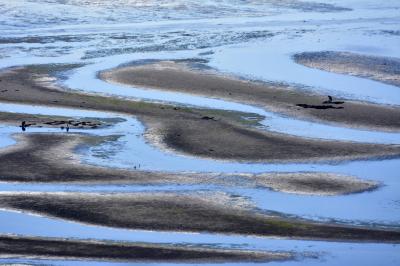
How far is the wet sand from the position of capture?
21406mm

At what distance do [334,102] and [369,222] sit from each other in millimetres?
11218

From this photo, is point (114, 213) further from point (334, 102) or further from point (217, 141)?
point (334, 102)

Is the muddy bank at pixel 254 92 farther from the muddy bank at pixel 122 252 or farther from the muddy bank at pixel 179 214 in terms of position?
the muddy bank at pixel 122 252

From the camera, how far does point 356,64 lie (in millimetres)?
33719

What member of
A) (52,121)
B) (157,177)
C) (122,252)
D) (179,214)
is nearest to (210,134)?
(157,177)

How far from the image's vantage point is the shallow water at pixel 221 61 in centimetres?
1603

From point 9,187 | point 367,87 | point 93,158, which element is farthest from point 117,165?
point 367,87

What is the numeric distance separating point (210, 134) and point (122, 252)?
29.2 ft

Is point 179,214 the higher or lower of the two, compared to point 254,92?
higher

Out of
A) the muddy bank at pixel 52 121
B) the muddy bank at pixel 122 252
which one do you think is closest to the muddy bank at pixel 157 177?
the muddy bank at pixel 52 121

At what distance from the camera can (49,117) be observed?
25281 mm

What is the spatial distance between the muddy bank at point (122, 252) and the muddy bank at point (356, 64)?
54.5 ft

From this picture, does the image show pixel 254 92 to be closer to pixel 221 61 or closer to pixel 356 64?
pixel 221 61

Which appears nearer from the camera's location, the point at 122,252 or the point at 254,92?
the point at 122,252
